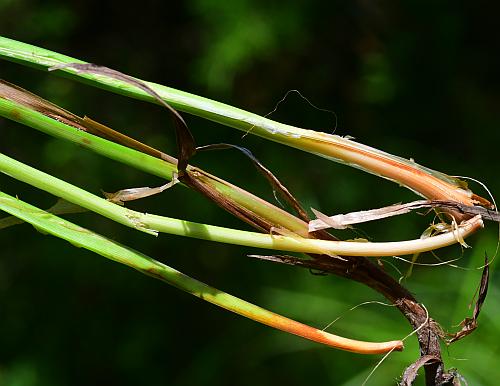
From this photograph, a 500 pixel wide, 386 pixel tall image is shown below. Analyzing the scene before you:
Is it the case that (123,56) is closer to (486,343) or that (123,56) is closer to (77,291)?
(77,291)

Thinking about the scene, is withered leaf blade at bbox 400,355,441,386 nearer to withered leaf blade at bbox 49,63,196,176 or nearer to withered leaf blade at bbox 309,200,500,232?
withered leaf blade at bbox 309,200,500,232

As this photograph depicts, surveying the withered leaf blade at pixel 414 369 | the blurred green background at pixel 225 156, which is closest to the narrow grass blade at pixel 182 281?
the withered leaf blade at pixel 414 369

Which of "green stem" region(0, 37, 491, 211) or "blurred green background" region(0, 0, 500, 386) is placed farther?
"blurred green background" region(0, 0, 500, 386)

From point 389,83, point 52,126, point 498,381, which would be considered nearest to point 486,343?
point 498,381

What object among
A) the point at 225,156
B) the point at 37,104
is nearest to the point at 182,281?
the point at 37,104

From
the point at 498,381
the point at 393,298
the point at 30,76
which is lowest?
the point at 498,381

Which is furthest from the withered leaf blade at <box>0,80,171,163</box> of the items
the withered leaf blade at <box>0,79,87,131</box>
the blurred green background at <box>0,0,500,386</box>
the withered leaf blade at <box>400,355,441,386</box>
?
the blurred green background at <box>0,0,500,386</box>

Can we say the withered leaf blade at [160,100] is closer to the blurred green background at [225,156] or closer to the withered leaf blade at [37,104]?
the withered leaf blade at [37,104]

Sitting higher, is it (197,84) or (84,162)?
(197,84)
